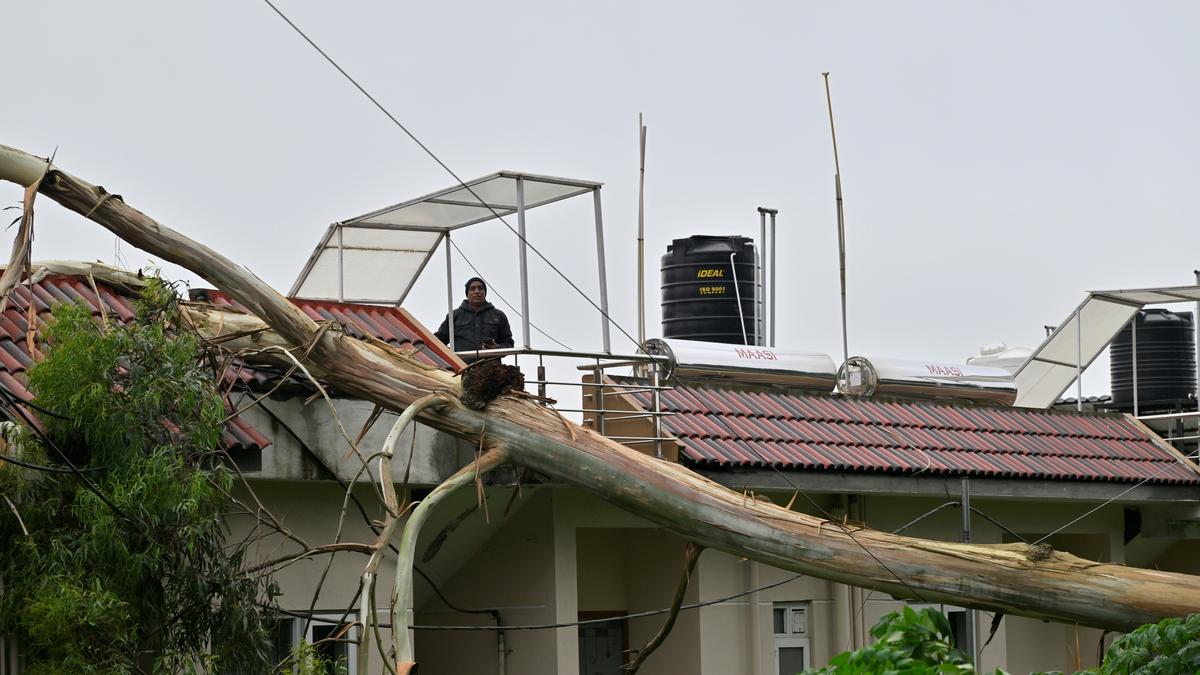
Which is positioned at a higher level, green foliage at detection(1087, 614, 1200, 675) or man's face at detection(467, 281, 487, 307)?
man's face at detection(467, 281, 487, 307)

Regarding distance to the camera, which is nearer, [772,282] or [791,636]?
[791,636]

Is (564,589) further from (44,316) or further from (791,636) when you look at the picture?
(44,316)

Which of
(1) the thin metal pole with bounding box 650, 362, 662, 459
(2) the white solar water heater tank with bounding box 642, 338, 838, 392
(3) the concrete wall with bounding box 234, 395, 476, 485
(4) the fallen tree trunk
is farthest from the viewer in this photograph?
(2) the white solar water heater tank with bounding box 642, 338, 838, 392

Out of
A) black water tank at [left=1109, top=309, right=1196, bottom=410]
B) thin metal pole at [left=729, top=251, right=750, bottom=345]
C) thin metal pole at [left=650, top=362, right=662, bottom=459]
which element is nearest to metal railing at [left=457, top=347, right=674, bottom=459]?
thin metal pole at [left=650, top=362, right=662, bottom=459]

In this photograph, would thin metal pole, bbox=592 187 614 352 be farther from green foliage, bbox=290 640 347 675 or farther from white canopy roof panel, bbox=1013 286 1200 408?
white canopy roof panel, bbox=1013 286 1200 408

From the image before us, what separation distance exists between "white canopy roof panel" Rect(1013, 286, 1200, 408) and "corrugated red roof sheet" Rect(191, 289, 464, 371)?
887 centimetres

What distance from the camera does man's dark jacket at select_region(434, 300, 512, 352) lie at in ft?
51.2

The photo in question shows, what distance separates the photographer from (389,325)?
1475 centimetres

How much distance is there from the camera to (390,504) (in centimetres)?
1034

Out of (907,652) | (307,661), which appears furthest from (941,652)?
(307,661)

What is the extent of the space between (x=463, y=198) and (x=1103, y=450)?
8.38m

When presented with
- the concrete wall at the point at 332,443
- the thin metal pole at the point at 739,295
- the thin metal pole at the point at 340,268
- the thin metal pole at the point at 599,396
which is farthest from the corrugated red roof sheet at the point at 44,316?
the thin metal pole at the point at 739,295

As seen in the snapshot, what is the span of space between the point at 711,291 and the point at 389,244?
6621mm

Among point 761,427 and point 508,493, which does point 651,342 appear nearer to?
point 761,427
